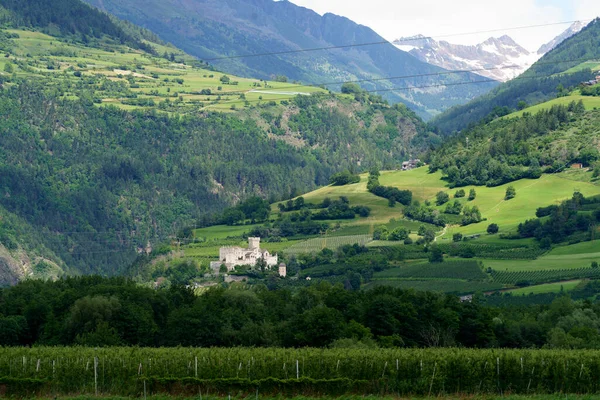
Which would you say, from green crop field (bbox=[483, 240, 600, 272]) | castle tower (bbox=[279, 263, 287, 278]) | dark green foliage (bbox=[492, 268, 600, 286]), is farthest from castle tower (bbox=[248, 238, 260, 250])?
dark green foliage (bbox=[492, 268, 600, 286])

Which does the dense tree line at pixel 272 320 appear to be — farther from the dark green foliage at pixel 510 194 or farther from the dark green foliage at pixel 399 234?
the dark green foliage at pixel 510 194

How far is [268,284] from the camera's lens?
16712cm

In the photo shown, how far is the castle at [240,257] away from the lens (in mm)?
184000

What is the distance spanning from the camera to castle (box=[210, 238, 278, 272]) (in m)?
184

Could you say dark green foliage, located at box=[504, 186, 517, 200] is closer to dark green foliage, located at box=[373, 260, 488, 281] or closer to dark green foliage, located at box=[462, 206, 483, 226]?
dark green foliage, located at box=[462, 206, 483, 226]

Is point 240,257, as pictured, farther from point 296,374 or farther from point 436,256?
point 296,374

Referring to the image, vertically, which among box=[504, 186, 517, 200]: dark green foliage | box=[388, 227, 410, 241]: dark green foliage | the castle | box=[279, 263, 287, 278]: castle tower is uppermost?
box=[504, 186, 517, 200]: dark green foliage

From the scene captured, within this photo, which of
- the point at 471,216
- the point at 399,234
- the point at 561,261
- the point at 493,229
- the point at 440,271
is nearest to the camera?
the point at 561,261

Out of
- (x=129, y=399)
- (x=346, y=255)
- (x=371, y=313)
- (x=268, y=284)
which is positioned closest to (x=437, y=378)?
(x=129, y=399)

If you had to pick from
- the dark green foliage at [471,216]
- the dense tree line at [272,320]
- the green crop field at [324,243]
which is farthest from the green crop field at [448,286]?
the dense tree line at [272,320]

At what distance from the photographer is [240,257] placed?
186m

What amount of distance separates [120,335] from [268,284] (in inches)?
3115

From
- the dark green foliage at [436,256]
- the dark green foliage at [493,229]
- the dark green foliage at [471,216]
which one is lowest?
the dark green foliage at [436,256]

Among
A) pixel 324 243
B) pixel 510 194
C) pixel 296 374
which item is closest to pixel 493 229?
pixel 510 194
